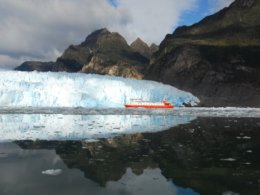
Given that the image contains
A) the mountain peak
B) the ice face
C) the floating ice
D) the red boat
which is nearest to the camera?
the floating ice

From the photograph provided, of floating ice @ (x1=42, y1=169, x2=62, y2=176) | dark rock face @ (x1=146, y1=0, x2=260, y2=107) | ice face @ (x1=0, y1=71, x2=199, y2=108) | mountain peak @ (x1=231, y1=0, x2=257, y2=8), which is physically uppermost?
mountain peak @ (x1=231, y1=0, x2=257, y2=8)

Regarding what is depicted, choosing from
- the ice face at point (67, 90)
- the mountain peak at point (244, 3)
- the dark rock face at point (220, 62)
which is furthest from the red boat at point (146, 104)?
the mountain peak at point (244, 3)

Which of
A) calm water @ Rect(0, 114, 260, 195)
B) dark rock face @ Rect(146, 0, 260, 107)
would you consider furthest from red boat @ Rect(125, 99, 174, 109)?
dark rock face @ Rect(146, 0, 260, 107)

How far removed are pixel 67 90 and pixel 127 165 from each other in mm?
30491

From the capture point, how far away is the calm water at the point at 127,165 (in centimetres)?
704

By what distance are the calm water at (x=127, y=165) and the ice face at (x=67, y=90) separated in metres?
23.5

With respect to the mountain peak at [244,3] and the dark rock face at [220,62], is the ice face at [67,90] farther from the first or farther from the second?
the mountain peak at [244,3]

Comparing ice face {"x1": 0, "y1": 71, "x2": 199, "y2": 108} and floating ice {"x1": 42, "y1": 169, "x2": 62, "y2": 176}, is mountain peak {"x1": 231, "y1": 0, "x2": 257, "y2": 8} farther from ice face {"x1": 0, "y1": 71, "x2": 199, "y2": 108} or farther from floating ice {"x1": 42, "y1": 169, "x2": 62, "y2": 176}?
floating ice {"x1": 42, "y1": 169, "x2": 62, "y2": 176}

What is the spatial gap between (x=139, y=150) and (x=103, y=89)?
29.5 meters

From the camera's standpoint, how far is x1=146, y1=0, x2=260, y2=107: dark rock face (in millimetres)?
108812

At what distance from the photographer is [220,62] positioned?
11994cm

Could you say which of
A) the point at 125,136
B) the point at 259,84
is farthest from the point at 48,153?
the point at 259,84

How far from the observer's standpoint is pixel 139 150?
37.3 feet

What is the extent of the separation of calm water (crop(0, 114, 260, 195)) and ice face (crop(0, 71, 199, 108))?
23483mm
